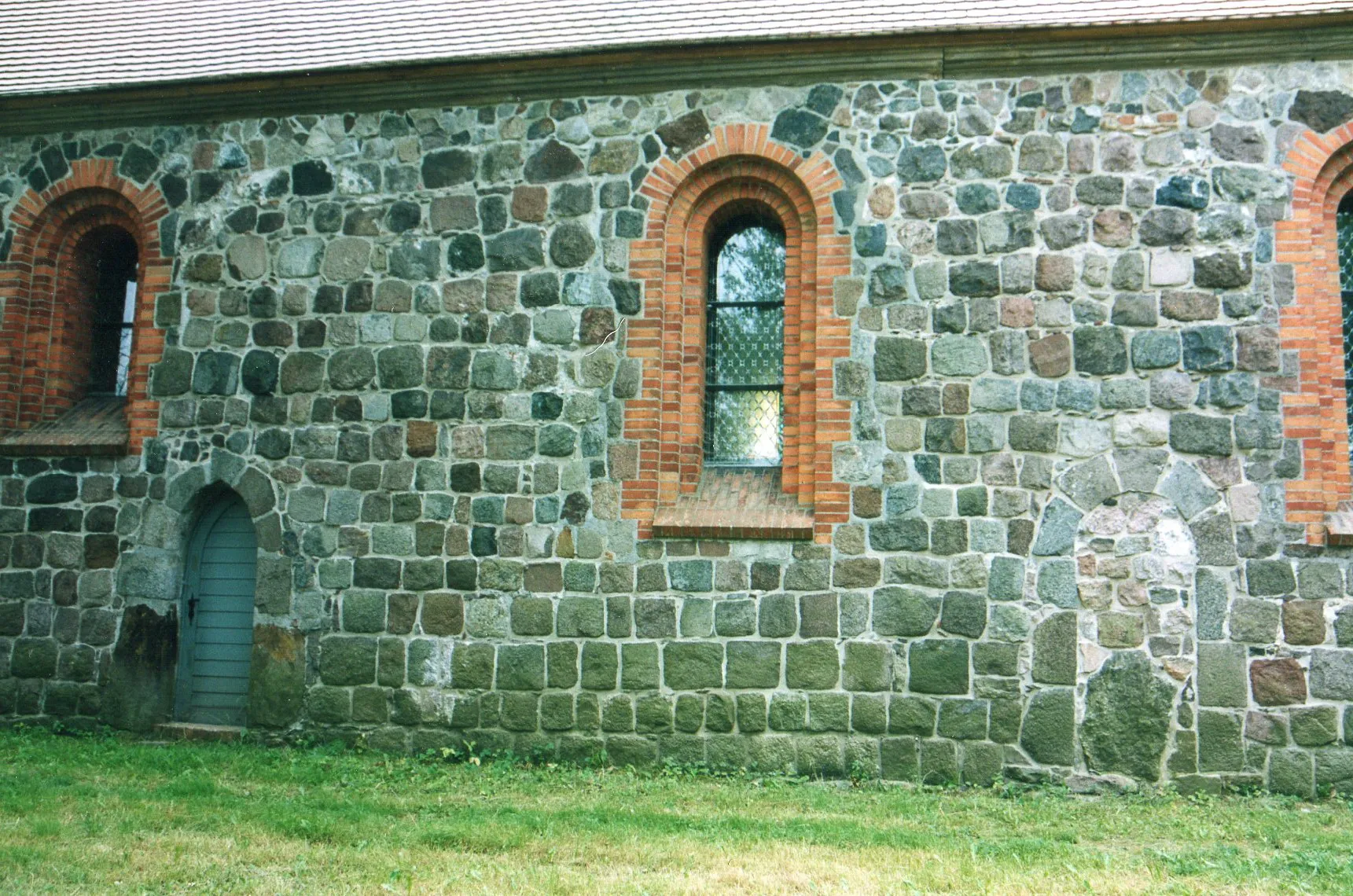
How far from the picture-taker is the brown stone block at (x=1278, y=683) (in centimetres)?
724

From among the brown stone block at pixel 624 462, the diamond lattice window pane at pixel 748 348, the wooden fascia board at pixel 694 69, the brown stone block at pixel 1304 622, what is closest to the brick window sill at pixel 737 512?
the brown stone block at pixel 624 462

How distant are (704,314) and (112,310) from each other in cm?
533

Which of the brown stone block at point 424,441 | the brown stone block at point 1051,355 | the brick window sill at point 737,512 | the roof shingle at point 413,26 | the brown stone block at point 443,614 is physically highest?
the roof shingle at point 413,26

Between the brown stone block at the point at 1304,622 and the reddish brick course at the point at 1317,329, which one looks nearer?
the brown stone block at the point at 1304,622

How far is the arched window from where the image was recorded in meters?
9.65

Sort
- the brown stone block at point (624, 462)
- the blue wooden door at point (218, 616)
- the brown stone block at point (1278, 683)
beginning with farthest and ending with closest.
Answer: the blue wooden door at point (218, 616), the brown stone block at point (624, 462), the brown stone block at point (1278, 683)

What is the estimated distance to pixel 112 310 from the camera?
9758 mm

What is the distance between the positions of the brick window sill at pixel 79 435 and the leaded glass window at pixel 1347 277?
30.4 feet

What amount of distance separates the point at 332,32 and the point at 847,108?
15.0 ft

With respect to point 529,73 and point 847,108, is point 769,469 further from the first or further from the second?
point 529,73

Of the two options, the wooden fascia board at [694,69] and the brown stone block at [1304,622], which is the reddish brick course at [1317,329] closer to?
the brown stone block at [1304,622]

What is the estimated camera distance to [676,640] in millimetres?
7883

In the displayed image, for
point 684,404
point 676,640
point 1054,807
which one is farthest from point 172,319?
point 1054,807

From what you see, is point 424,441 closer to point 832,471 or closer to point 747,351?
point 747,351
